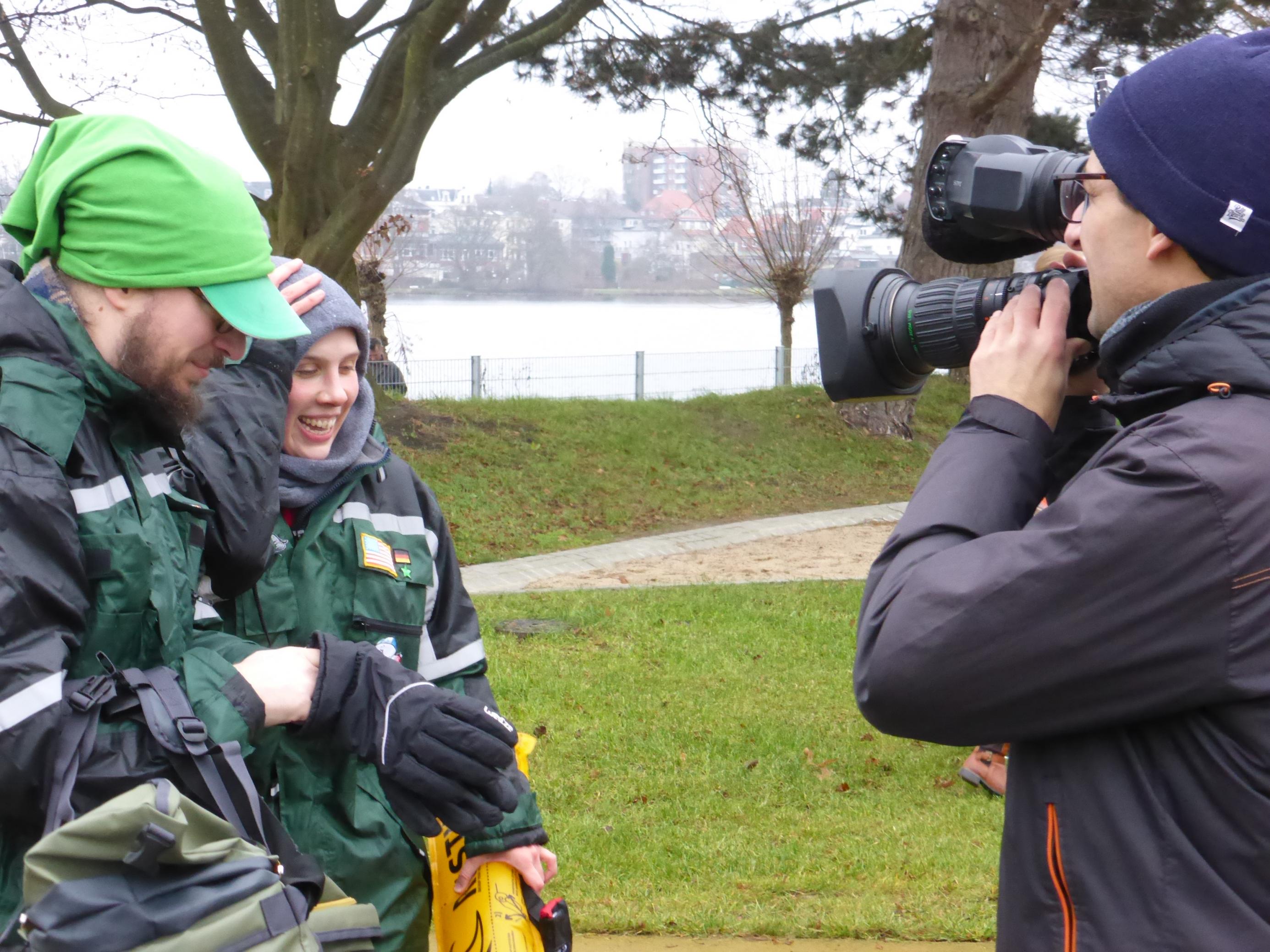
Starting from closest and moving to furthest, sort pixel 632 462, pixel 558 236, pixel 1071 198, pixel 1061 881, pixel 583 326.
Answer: pixel 1061 881
pixel 1071 198
pixel 632 462
pixel 558 236
pixel 583 326

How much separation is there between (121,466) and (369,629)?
2.32 ft

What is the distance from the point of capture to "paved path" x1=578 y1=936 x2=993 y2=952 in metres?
3.47

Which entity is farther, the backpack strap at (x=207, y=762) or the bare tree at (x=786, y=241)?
the bare tree at (x=786, y=241)

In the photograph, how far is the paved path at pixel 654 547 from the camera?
987 centimetres

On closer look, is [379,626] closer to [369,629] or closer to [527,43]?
[369,629]

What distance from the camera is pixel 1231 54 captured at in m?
1.35

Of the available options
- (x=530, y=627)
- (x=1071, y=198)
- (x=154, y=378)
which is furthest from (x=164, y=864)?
(x=530, y=627)

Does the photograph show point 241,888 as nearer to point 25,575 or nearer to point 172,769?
point 172,769

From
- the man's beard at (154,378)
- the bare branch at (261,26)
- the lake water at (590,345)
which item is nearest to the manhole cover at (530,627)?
the man's beard at (154,378)

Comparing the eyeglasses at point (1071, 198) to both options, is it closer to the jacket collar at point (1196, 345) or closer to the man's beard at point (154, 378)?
the jacket collar at point (1196, 345)

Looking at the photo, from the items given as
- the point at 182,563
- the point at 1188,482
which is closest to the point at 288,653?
the point at 182,563

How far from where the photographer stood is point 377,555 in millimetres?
2311

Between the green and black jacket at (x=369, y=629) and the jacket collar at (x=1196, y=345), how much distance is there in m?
1.36

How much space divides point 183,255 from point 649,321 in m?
31.2
